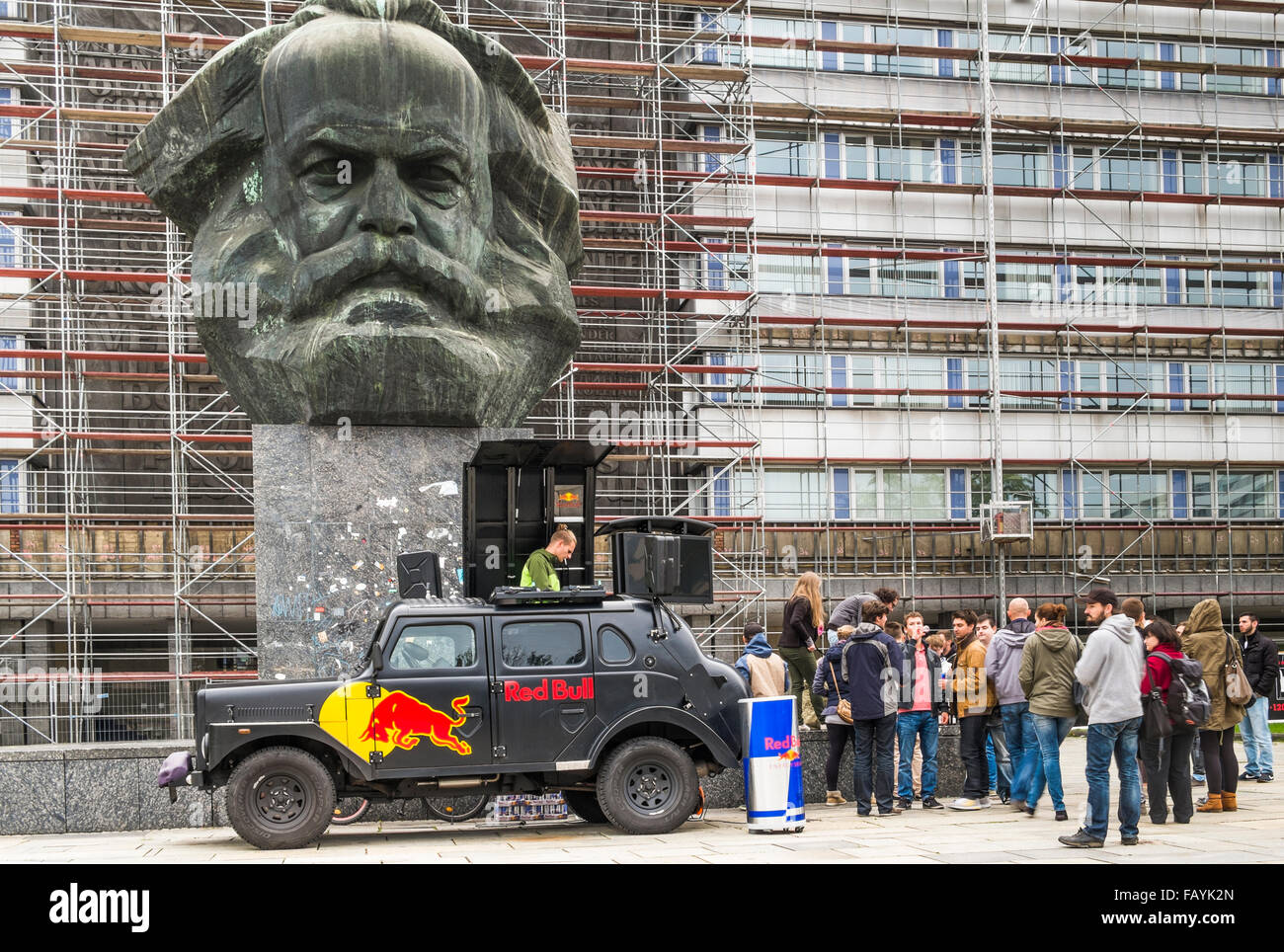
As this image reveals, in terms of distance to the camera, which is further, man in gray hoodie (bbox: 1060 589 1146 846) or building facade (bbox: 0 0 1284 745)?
building facade (bbox: 0 0 1284 745)

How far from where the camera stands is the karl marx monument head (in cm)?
1276

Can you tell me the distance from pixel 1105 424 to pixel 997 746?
2027 cm

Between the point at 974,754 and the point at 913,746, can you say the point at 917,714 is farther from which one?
the point at 974,754

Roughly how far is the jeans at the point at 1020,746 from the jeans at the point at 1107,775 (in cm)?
164

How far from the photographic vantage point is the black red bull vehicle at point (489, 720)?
995cm

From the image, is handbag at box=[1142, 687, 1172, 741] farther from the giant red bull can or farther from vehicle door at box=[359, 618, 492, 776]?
vehicle door at box=[359, 618, 492, 776]

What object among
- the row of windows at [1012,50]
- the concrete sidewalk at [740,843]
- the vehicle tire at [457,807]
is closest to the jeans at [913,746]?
the concrete sidewalk at [740,843]

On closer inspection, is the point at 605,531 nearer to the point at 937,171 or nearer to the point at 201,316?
the point at 201,316

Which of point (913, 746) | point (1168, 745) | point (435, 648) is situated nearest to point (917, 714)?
point (913, 746)

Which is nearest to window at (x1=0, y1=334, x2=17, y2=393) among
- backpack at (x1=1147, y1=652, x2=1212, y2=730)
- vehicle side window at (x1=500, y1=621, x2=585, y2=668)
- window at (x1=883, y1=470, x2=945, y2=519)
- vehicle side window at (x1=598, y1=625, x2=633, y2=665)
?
window at (x1=883, y1=470, x2=945, y2=519)

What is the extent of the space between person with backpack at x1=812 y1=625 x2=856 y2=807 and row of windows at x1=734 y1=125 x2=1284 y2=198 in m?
18.8

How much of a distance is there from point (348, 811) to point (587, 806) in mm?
1841

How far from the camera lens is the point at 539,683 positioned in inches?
407

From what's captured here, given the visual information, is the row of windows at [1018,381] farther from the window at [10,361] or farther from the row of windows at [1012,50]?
the window at [10,361]
